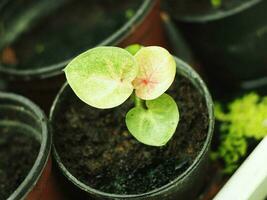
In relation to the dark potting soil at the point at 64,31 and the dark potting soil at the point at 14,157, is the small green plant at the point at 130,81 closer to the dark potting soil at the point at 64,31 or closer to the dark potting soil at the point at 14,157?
the dark potting soil at the point at 14,157

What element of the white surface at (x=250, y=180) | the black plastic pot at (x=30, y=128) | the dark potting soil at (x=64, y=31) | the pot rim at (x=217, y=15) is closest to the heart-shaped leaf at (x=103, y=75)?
the black plastic pot at (x=30, y=128)

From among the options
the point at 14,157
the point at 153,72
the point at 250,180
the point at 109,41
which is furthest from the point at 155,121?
the point at 14,157

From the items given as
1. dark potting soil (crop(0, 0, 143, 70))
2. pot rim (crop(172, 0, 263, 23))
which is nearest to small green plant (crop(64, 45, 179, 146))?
pot rim (crop(172, 0, 263, 23))

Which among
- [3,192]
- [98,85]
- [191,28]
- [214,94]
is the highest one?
[98,85]

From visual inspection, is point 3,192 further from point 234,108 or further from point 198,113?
point 234,108

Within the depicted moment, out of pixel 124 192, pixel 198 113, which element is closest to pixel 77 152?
pixel 124 192
